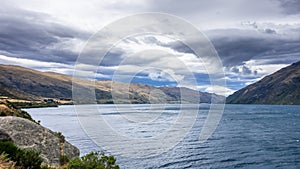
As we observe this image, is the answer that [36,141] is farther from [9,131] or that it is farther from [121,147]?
[121,147]

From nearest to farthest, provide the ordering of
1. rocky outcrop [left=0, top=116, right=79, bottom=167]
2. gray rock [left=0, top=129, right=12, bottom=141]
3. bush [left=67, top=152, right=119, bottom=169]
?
bush [left=67, top=152, right=119, bottom=169]
gray rock [left=0, top=129, right=12, bottom=141]
rocky outcrop [left=0, top=116, right=79, bottom=167]

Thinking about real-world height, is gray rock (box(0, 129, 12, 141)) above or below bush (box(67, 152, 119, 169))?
above

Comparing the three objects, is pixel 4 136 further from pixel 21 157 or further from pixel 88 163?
pixel 21 157

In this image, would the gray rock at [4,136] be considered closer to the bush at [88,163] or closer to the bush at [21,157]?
the bush at [88,163]

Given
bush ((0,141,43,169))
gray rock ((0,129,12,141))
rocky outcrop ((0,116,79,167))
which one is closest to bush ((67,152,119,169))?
rocky outcrop ((0,116,79,167))

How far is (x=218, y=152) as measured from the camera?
5644 centimetres

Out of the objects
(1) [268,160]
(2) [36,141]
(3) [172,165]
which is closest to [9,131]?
(2) [36,141]

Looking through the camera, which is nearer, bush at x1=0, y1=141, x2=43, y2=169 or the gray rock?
bush at x1=0, y1=141, x2=43, y2=169

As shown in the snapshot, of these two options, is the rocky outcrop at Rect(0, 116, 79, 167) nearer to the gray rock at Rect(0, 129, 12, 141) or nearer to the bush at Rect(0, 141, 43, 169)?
the gray rock at Rect(0, 129, 12, 141)

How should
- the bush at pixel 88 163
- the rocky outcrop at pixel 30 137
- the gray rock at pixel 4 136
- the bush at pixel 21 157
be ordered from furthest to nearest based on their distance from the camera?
the rocky outcrop at pixel 30 137 < the gray rock at pixel 4 136 < the bush at pixel 88 163 < the bush at pixel 21 157

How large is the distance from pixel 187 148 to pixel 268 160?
58.8 ft

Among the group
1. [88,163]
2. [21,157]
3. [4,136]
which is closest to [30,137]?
[4,136]

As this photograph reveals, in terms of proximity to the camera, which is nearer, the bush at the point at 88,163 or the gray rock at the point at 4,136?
the bush at the point at 88,163

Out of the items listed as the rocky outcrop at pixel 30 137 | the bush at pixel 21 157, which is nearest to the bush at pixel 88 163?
the rocky outcrop at pixel 30 137
